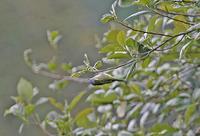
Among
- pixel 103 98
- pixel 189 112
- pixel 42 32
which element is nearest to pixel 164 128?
pixel 189 112

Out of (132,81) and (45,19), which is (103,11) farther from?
(132,81)

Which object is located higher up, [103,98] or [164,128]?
[103,98]

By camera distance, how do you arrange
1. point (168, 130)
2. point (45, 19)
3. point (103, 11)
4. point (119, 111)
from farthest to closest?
point (45, 19) < point (103, 11) < point (119, 111) < point (168, 130)

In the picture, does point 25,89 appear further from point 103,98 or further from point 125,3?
point 125,3

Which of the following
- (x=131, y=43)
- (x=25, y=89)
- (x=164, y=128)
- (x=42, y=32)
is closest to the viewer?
(x=131, y=43)

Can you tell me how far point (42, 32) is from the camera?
5.83 feet

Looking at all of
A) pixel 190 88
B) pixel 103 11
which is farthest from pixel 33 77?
pixel 190 88

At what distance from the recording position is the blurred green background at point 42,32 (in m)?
1.68

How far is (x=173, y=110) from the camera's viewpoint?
983 millimetres

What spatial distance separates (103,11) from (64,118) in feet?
2.66

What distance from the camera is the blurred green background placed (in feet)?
5.51

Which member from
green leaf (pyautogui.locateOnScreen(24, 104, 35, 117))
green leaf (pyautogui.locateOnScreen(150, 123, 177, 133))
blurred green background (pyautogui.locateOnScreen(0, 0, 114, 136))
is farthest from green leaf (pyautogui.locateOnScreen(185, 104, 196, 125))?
blurred green background (pyautogui.locateOnScreen(0, 0, 114, 136))

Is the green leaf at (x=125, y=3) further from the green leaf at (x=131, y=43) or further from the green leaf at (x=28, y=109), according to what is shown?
the green leaf at (x=28, y=109)

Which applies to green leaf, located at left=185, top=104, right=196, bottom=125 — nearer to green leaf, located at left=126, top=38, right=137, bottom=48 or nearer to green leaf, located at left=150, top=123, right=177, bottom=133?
green leaf, located at left=150, top=123, right=177, bottom=133
